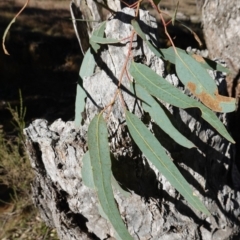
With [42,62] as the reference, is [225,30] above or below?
above

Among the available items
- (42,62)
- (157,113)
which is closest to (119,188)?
(157,113)

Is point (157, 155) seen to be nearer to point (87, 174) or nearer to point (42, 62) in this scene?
point (87, 174)

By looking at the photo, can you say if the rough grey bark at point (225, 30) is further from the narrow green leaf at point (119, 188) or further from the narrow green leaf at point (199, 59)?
the narrow green leaf at point (119, 188)

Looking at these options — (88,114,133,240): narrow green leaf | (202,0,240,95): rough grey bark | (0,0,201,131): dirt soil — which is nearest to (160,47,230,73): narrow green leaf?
(88,114,133,240): narrow green leaf

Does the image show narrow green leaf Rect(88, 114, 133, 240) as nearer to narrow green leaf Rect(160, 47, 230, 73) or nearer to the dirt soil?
narrow green leaf Rect(160, 47, 230, 73)

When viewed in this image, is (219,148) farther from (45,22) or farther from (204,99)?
(45,22)

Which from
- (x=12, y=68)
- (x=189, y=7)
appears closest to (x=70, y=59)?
(x=12, y=68)

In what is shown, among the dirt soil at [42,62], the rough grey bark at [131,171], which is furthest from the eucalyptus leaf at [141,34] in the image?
the dirt soil at [42,62]
